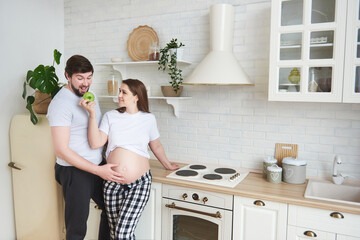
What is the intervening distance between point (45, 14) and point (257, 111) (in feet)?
7.92

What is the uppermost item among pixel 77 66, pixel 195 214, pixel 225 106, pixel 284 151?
pixel 77 66

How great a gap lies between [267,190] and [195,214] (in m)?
0.57

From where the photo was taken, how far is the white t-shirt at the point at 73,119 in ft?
6.91

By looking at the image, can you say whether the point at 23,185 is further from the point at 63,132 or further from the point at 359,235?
the point at 359,235

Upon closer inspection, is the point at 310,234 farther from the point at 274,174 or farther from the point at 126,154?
the point at 126,154

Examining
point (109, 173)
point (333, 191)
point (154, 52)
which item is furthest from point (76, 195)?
point (333, 191)

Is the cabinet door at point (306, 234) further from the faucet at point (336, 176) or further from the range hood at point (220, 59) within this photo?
the range hood at point (220, 59)

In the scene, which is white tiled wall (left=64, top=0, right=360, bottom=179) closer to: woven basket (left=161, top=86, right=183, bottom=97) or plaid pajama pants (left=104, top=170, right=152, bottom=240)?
woven basket (left=161, top=86, right=183, bottom=97)

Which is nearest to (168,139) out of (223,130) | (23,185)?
(223,130)

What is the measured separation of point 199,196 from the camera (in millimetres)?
2369

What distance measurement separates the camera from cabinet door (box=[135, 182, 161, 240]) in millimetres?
2533

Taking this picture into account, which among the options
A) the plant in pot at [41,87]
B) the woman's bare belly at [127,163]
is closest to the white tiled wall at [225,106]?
the plant in pot at [41,87]

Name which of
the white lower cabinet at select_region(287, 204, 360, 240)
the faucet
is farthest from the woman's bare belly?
the faucet

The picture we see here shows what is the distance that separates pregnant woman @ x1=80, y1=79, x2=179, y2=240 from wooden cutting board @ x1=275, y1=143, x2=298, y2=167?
1.09 meters
